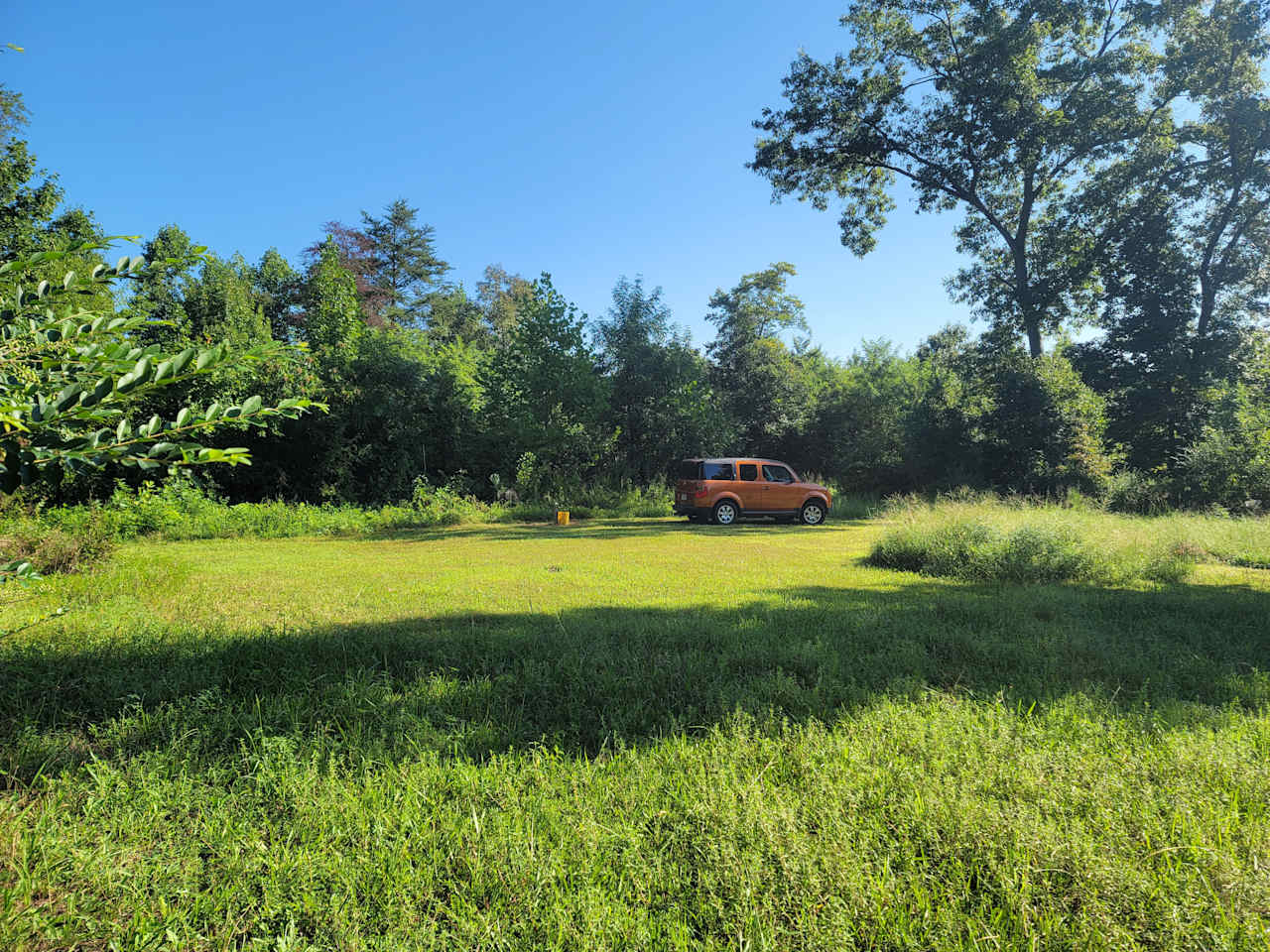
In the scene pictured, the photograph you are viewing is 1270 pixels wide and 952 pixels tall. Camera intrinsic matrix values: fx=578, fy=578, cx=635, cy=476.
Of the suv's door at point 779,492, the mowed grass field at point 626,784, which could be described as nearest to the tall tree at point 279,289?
the suv's door at point 779,492

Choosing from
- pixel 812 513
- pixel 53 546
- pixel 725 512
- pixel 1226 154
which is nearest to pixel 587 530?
pixel 725 512

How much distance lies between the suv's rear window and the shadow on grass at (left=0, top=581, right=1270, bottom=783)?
11033 millimetres

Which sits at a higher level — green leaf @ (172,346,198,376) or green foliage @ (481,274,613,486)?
green foliage @ (481,274,613,486)

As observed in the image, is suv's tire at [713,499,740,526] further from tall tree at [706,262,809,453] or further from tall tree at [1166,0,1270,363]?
tall tree at [1166,0,1270,363]

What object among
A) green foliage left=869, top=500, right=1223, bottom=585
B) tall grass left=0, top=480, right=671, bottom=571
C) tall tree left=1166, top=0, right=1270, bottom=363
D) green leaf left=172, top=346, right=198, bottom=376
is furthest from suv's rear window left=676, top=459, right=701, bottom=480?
tall tree left=1166, top=0, right=1270, bottom=363

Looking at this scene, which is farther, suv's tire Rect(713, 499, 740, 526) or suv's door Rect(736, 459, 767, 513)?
suv's door Rect(736, 459, 767, 513)

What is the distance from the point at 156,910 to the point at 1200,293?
35320 millimetres

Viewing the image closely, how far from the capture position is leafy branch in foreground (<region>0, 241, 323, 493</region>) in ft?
4.79

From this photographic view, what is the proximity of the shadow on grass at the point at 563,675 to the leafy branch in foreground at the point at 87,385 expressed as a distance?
1.65 m

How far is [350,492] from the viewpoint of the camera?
55.2 ft

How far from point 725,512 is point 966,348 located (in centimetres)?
1451

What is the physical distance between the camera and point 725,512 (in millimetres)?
16484

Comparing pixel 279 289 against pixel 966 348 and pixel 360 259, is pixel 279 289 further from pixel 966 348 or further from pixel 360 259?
pixel 966 348

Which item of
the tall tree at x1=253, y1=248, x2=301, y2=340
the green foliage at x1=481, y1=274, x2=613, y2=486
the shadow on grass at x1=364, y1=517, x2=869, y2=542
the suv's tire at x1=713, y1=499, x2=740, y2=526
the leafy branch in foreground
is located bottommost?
the shadow on grass at x1=364, y1=517, x2=869, y2=542
